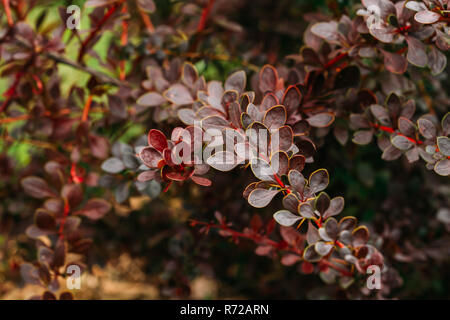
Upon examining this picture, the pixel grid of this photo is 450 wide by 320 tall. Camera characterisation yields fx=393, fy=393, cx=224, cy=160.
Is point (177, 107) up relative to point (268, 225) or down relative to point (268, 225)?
up

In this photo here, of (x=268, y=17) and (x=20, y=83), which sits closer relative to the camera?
(x=20, y=83)

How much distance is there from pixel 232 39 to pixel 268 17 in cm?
24

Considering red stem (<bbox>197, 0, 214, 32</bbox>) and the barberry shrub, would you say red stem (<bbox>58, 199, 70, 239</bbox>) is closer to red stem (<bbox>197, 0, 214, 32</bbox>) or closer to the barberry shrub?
the barberry shrub

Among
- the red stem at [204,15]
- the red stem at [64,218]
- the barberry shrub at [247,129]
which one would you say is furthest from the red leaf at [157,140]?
the red stem at [204,15]

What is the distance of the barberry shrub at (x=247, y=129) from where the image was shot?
2.33 ft

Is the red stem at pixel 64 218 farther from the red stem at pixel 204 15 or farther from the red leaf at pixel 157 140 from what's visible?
the red stem at pixel 204 15

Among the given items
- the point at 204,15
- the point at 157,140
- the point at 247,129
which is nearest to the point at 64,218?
the point at 157,140

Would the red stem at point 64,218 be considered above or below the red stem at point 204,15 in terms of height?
below

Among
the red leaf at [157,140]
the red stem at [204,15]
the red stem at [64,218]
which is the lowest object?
the red stem at [64,218]

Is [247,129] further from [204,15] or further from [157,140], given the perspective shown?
[204,15]

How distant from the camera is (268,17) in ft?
4.94

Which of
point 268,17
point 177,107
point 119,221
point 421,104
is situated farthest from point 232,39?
point 119,221

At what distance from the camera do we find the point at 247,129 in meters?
0.68

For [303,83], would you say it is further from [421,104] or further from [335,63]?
[421,104]
